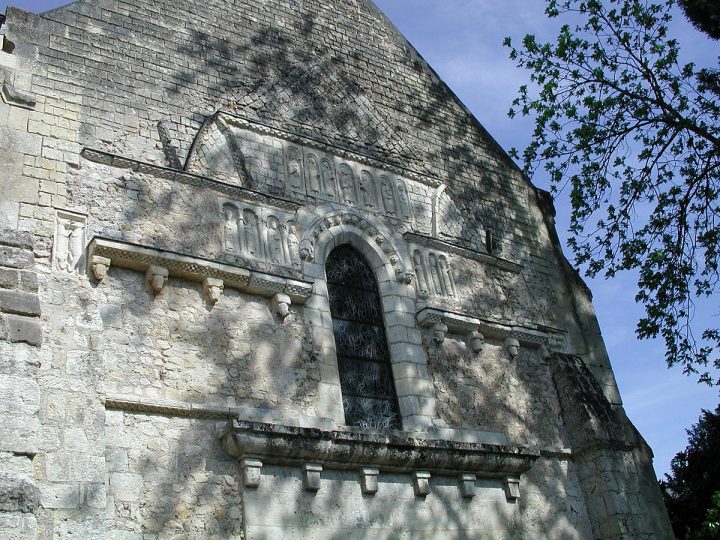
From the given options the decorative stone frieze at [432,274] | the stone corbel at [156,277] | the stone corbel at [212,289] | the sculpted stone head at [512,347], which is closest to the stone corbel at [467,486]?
the sculpted stone head at [512,347]

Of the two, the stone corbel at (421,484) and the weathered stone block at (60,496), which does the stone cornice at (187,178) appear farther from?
the weathered stone block at (60,496)

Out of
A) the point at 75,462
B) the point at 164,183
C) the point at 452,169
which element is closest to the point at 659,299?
the point at 452,169

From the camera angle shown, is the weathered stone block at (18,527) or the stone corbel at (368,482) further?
the stone corbel at (368,482)

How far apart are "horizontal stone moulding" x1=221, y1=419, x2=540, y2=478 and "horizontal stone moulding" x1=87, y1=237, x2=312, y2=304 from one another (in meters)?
1.58

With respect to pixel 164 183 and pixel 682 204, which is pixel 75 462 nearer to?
pixel 164 183

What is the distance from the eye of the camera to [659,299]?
12.0m

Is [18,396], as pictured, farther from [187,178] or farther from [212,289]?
[187,178]

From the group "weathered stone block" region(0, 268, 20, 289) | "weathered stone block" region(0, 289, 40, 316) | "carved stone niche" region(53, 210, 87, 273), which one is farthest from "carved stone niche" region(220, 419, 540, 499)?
"weathered stone block" region(0, 268, 20, 289)

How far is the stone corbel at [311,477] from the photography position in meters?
7.86

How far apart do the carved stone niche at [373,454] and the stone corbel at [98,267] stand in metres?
1.89

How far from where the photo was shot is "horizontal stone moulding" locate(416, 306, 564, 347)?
10.1 m

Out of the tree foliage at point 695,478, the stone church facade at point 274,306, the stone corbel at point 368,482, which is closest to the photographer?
the stone church facade at point 274,306

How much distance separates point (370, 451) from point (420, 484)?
0.78m

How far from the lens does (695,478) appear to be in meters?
18.6
